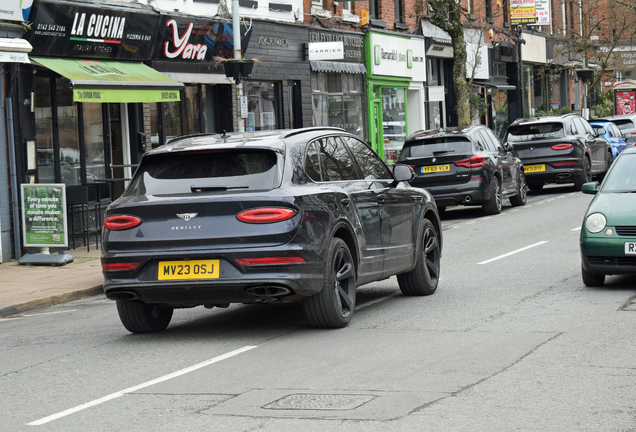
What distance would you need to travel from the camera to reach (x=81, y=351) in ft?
27.6

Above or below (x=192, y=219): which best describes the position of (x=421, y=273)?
below

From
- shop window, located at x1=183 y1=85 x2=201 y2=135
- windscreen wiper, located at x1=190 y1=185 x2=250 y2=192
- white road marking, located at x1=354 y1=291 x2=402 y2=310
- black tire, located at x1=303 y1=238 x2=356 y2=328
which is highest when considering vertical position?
shop window, located at x1=183 y1=85 x2=201 y2=135

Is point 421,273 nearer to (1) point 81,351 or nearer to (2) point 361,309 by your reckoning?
(2) point 361,309

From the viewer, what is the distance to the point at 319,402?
20.0ft

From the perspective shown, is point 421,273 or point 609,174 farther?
point 609,174

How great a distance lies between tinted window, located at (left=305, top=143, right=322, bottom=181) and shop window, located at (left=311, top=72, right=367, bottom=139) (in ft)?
61.1

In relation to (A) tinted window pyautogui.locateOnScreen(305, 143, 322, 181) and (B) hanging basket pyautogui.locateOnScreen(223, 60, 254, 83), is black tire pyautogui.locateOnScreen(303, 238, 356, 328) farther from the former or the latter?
(B) hanging basket pyautogui.locateOnScreen(223, 60, 254, 83)

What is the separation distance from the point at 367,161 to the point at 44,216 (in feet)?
22.7

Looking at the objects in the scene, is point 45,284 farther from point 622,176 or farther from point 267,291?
point 622,176

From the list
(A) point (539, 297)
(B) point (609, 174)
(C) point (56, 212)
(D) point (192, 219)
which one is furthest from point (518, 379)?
(C) point (56, 212)

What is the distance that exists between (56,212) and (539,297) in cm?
789

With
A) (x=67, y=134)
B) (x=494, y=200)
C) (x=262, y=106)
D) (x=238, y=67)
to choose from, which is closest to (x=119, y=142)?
(x=67, y=134)

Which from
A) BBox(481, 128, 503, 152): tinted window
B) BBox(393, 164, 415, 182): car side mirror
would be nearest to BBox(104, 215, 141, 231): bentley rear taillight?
BBox(393, 164, 415, 182): car side mirror

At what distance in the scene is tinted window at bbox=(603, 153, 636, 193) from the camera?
11.0m
